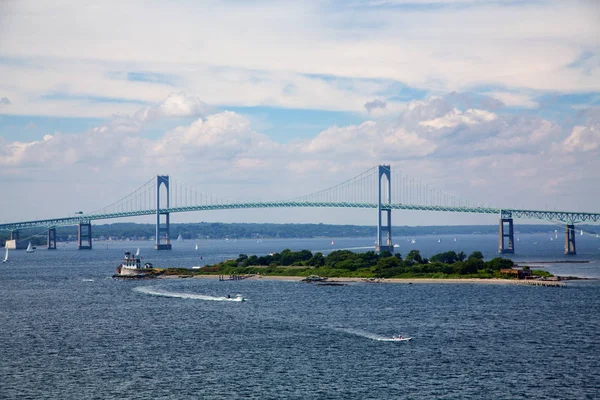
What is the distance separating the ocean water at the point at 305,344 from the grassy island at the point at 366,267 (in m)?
10.9

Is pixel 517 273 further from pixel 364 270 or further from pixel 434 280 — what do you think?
pixel 364 270

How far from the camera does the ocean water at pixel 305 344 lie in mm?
33850

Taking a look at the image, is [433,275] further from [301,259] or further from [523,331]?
[523,331]

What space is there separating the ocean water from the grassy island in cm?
1090

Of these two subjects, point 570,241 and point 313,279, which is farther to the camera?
point 570,241

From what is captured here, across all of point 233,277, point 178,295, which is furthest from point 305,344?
point 233,277

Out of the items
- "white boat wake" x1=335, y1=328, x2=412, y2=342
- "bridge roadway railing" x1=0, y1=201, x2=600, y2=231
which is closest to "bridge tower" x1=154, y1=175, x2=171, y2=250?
"bridge roadway railing" x1=0, y1=201, x2=600, y2=231

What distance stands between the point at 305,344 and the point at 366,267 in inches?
1995

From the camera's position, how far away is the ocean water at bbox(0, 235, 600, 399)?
33.9m

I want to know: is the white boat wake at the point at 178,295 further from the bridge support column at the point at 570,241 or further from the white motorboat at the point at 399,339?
the bridge support column at the point at 570,241

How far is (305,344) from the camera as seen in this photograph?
43.6 m

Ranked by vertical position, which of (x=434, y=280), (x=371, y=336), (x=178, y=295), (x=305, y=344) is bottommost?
(x=305, y=344)

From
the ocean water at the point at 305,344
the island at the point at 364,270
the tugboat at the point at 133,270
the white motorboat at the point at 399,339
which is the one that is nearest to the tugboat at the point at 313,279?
the island at the point at 364,270

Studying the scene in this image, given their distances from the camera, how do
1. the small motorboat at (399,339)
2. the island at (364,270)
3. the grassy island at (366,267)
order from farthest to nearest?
the grassy island at (366,267) < the island at (364,270) < the small motorboat at (399,339)
